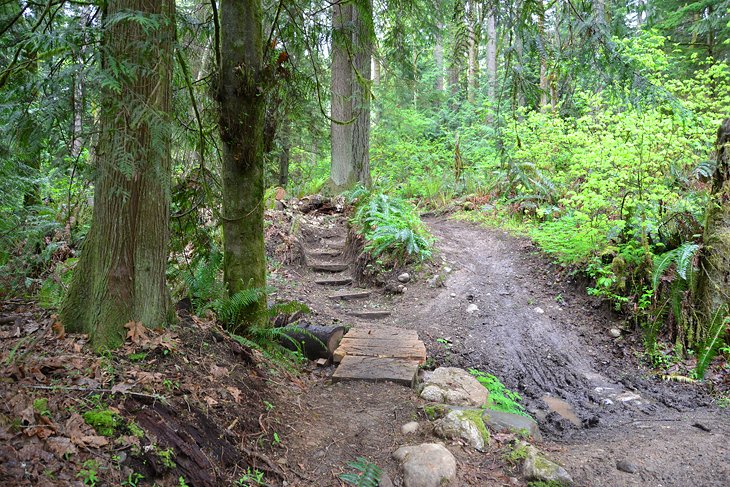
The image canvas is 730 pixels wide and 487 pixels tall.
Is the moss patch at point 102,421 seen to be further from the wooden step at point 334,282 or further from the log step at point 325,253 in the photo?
the log step at point 325,253

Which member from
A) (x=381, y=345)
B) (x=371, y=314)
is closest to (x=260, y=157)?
(x=381, y=345)

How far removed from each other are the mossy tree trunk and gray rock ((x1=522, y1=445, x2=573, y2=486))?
3846 millimetres

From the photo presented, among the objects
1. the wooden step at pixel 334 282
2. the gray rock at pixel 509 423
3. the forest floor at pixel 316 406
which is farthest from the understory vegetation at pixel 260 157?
the gray rock at pixel 509 423

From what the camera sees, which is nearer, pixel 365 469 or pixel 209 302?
pixel 365 469

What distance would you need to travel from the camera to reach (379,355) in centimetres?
562

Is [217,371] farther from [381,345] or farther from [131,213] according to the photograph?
[381,345]

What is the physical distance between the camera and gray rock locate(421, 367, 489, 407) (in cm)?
466

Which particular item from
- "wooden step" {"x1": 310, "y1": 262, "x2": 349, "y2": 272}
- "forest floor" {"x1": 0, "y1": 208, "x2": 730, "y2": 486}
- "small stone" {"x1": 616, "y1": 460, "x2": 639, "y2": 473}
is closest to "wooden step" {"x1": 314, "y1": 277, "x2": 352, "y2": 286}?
"wooden step" {"x1": 310, "y1": 262, "x2": 349, "y2": 272}

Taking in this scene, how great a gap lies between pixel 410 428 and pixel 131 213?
109 inches

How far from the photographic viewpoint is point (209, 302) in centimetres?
478


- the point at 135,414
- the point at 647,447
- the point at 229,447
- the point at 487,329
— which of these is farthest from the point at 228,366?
the point at 487,329

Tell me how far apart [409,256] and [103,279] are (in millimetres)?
6381

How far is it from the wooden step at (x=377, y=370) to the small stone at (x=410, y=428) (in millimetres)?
836

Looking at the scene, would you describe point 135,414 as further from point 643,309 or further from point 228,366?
point 643,309
